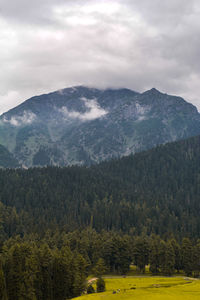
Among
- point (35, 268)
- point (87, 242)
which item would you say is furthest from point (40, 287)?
point (87, 242)

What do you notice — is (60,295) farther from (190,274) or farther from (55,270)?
(190,274)

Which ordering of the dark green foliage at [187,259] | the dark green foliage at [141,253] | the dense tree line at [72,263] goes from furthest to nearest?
the dark green foliage at [141,253]
the dark green foliage at [187,259]
the dense tree line at [72,263]

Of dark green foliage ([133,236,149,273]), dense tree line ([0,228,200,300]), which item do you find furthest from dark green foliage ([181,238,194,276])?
dark green foliage ([133,236,149,273])

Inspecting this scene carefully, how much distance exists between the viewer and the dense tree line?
9300 centimetres

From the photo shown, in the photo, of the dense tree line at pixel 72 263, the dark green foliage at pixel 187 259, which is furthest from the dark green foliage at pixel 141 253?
the dark green foliage at pixel 187 259

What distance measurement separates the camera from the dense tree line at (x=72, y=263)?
9300cm

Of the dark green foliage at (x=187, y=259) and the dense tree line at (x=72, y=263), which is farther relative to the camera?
the dark green foliage at (x=187, y=259)

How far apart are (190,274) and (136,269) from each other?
26.9 meters

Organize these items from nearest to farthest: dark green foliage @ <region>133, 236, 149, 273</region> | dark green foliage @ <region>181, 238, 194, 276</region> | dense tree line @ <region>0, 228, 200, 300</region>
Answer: dense tree line @ <region>0, 228, 200, 300</region>
dark green foliage @ <region>181, 238, 194, 276</region>
dark green foliage @ <region>133, 236, 149, 273</region>

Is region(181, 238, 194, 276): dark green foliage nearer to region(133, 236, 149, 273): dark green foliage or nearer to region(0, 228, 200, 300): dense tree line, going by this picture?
region(0, 228, 200, 300): dense tree line

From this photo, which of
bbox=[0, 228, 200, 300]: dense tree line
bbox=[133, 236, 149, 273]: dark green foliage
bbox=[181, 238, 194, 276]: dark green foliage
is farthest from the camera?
bbox=[133, 236, 149, 273]: dark green foliage

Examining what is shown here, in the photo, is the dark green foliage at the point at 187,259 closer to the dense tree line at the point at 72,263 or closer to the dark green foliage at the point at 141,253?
the dense tree line at the point at 72,263

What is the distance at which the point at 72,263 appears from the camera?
105 m

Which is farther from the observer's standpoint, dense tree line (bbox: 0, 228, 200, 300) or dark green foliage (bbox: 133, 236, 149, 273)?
dark green foliage (bbox: 133, 236, 149, 273)
